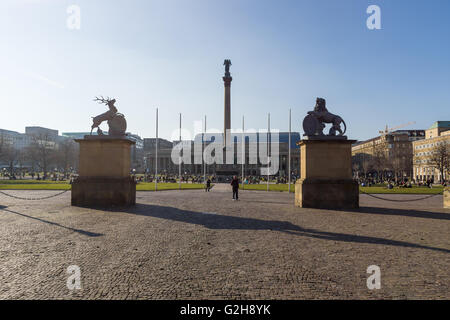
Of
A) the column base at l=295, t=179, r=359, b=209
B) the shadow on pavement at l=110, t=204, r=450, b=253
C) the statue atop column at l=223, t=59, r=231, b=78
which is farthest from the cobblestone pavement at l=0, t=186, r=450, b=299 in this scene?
the statue atop column at l=223, t=59, r=231, b=78

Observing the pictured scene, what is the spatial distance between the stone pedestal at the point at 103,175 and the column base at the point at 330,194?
11.5m

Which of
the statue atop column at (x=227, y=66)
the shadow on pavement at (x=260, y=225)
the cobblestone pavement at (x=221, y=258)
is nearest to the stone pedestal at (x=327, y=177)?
the cobblestone pavement at (x=221, y=258)

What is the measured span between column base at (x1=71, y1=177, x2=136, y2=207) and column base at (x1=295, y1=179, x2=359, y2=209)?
11.7m

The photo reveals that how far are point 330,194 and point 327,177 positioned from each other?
1.19m

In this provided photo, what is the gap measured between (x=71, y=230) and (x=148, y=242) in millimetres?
3604

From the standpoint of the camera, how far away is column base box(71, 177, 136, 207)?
16.9 m

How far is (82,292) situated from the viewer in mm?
4875

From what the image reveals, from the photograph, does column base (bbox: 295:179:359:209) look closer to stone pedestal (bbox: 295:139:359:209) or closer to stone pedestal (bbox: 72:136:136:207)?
stone pedestal (bbox: 295:139:359:209)

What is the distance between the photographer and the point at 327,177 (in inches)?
698

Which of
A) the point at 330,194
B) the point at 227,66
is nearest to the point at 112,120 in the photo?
the point at 330,194

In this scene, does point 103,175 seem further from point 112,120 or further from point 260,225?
point 260,225

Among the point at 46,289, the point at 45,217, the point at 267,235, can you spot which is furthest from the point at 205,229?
the point at 45,217
